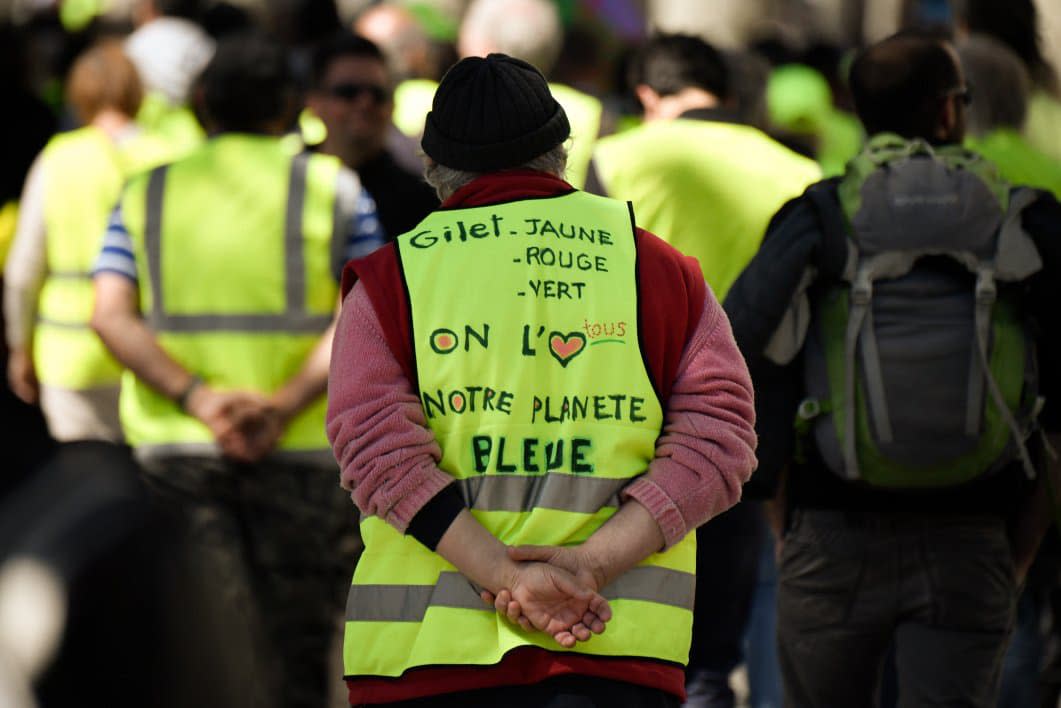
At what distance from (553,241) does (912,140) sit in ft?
4.85

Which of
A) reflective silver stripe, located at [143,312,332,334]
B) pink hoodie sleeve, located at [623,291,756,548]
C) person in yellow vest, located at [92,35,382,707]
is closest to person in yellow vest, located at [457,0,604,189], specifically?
person in yellow vest, located at [92,35,382,707]

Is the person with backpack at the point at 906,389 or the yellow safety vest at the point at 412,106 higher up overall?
the yellow safety vest at the point at 412,106

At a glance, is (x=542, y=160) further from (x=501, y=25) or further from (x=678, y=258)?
(x=501, y=25)

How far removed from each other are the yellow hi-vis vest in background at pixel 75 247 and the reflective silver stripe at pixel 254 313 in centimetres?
109

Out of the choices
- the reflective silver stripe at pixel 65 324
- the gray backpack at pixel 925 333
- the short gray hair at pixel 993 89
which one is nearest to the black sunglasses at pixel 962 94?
the gray backpack at pixel 925 333

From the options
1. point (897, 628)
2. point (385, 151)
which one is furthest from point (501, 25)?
point (897, 628)

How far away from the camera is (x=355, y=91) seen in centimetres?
634

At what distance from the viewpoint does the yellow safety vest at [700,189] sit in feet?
17.7

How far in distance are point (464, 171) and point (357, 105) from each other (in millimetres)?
2885

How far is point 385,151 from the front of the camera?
642 centimetres

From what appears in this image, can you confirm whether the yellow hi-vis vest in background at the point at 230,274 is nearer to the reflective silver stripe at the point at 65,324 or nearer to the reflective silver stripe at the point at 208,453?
the reflective silver stripe at the point at 208,453

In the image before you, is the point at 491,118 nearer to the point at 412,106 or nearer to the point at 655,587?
the point at 655,587

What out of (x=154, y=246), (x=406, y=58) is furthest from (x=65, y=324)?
(x=406, y=58)

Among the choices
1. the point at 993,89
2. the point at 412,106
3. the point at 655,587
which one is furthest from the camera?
the point at 412,106
